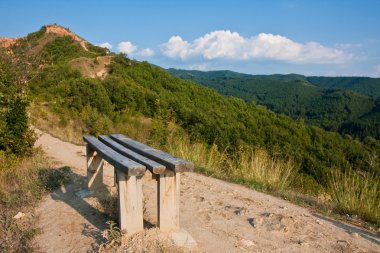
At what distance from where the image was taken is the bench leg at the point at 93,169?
179 inches

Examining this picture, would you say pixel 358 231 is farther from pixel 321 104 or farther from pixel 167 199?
pixel 321 104

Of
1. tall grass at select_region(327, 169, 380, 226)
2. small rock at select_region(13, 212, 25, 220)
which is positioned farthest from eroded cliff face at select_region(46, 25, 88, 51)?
tall grass at select_region(327, 169, 380, 226)

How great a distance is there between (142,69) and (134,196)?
30.8 meters

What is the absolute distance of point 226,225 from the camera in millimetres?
3836

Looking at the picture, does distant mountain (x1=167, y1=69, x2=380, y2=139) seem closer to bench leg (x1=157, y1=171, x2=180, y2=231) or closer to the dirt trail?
the dirt trail

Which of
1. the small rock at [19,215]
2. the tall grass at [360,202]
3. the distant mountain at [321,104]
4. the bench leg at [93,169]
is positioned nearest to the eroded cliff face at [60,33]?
the bench leg at [93,169]

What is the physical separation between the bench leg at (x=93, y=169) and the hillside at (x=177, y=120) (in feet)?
7.69

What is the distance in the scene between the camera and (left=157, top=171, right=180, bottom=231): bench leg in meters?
3.31

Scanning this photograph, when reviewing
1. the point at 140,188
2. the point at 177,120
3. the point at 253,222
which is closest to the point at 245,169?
the point at 253,222

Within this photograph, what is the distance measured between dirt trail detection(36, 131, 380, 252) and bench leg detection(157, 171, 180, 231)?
314mm

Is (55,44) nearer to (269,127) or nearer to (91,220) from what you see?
(269,127)

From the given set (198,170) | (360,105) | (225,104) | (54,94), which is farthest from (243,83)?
(198,170)

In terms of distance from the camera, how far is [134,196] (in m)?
3.30

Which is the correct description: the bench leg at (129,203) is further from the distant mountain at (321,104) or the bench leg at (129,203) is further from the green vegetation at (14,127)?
the distant mountain at (321,104)
